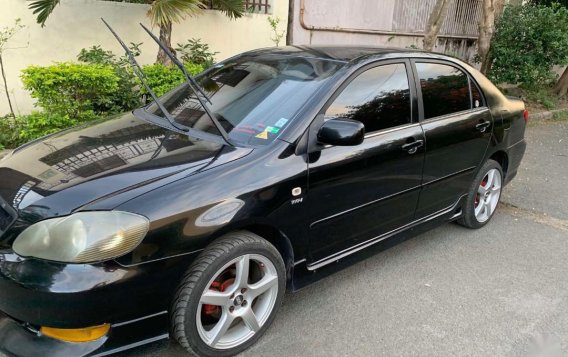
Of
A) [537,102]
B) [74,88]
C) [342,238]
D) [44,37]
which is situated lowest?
[537,102]

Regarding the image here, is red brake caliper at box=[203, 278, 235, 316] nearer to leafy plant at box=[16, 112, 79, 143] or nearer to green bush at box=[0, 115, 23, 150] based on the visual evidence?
leafy plant at box=[16, 112, 79, 143]

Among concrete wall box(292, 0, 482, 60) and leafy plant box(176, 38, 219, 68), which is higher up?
concrete wall box(292, 0, 482, 60)

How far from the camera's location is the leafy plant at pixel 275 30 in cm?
773

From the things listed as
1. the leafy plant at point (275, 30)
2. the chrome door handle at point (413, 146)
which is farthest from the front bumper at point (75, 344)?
the leafy plant at point (275, 30)

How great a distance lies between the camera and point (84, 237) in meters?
2.06

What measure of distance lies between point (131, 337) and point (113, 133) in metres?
1.35

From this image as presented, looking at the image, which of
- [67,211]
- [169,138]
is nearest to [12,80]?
[169,138]

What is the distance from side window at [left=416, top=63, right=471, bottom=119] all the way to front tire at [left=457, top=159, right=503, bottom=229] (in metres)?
0.67

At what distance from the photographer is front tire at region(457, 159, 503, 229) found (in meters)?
4.16

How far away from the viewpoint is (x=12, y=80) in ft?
19.0

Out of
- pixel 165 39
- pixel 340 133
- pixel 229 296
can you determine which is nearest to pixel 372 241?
pixel 340 133

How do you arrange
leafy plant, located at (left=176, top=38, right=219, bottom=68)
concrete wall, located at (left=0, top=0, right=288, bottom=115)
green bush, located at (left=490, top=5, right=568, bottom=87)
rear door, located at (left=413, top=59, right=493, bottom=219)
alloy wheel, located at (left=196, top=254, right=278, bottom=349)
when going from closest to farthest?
1. alloy wheel, located at (left=196, top=254, right=278, bottom=349)
2. rear door, located at (left=413, top=59, right=493, bottom=219)
3. concrete wall, located at (left=0, top=0, right=288, bottom=115)
4. leafy plant, located at (left=176, top=38, right=219, bottom=68)
5. green bush, located at (left=490, top=5, right=568, bottom=87)

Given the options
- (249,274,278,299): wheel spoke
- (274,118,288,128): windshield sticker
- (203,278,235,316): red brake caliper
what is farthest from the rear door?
(203,278,235,316): red brake caliper

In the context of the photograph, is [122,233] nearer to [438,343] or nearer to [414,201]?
[438,343]
